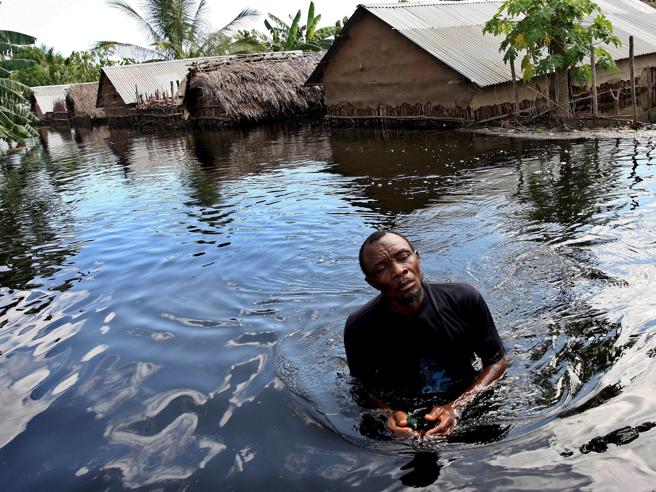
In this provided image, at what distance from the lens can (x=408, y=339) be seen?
366cm

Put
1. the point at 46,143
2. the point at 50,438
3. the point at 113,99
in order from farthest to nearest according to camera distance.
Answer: the point at 113,99 → the point at 46,143 → the point at 50,438

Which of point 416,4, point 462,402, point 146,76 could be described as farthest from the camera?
point 146,76

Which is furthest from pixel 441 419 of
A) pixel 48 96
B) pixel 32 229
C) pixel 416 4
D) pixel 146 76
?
pixel 48 96

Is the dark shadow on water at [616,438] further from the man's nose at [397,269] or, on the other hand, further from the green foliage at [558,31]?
the green foliage at [558,31]

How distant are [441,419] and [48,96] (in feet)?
184

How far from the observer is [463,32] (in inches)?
835

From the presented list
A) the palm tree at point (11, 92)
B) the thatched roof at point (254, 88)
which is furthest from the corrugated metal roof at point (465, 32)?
the palm tree at point (11, 92)

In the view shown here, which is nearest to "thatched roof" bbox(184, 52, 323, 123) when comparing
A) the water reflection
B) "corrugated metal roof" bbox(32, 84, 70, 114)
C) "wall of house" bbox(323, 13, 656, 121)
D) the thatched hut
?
"wall of house" bbox(323, 13, 656, 121)

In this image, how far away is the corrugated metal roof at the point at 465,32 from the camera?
60.8 feet

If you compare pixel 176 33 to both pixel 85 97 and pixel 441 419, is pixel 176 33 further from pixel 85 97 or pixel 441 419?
pixel 441 419

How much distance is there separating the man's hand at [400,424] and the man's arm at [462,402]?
0.11 meters

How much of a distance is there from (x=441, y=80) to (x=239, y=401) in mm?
16154

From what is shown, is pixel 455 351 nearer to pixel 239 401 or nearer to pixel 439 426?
pixel 439 426

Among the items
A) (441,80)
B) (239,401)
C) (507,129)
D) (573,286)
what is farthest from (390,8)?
(239,401)
